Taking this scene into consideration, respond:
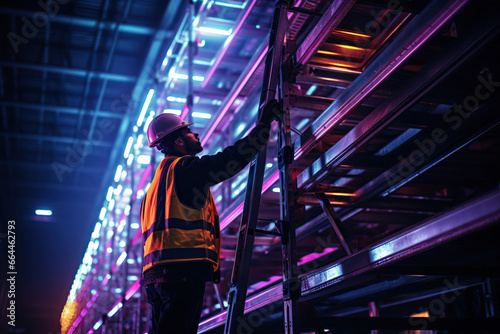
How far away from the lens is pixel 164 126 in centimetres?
381

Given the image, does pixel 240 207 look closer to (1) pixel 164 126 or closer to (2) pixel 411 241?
(1) pixel 164 126

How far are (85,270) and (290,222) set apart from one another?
21955 millimetres

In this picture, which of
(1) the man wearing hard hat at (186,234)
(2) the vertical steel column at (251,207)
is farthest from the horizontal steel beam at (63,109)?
(1) the man wearing hard hat at (186,234)

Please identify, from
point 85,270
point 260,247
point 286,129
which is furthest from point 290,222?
point 85,270

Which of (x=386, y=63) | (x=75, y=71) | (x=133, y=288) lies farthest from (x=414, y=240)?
(x=75, y=71)

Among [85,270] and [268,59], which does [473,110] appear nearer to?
[268,59]

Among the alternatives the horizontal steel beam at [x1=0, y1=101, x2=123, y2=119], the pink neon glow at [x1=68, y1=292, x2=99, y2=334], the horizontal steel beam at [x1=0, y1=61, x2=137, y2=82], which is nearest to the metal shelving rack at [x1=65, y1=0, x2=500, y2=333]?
the horizontal steel beam at [x1=0, y1=61, x2=137, y2=82]

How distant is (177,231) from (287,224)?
725 millimetres

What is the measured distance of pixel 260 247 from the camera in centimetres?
706

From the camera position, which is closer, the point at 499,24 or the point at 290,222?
the point at 499,24

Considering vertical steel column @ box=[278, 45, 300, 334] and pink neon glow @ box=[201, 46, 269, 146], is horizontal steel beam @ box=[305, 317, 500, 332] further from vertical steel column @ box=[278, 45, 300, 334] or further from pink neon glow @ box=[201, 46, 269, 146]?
pink neon glow @ box=[201, 46, 269, 146]

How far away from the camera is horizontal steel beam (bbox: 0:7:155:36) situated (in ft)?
39.1

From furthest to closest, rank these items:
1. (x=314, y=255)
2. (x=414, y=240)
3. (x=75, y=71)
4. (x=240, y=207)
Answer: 1. (x=75, y=71)
2. (x=314, y=255)
3. (x=240, y=207)
4. (x=414, y=240)

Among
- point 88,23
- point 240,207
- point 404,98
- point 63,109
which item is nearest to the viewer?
point 404,98
